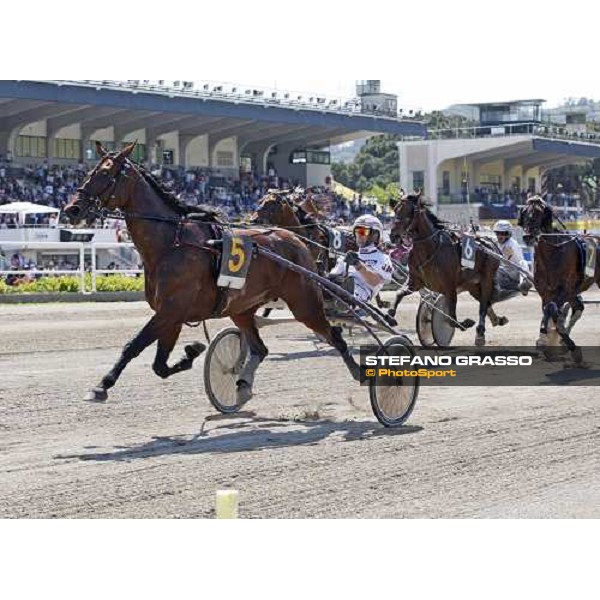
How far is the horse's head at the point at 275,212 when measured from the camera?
1250 centimetres

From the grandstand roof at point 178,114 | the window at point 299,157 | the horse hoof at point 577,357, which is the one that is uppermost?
the grandstand roof at point 178,114

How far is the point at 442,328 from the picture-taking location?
45.8 feet

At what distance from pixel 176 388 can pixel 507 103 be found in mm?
35205

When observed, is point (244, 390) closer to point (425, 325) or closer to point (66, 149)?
point (425, 325)

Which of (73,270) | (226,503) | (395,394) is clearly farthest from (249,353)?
(73,270)

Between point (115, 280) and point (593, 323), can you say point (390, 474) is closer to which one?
point (593, 323)

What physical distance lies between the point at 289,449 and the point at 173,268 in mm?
1587

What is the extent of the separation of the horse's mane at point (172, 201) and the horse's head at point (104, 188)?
19 centimetres

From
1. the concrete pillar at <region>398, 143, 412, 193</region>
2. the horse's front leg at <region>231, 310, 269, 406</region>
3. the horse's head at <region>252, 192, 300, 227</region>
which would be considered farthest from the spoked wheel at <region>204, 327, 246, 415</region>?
the concrete pillar at <region>398, 143, 412, 193</region>

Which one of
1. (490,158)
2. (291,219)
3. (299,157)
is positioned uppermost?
(299,157)

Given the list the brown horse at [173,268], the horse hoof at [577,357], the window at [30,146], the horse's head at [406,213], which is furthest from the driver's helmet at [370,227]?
the window at [30,146]

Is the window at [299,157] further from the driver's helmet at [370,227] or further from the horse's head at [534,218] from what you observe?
the driver's helmet at [370,227]

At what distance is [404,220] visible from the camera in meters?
13.5

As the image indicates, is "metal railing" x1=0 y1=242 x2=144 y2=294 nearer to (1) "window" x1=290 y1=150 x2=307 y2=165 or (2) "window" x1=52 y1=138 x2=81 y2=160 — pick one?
(2) "window" x1=52 y1=138 x2=81 y2=160
